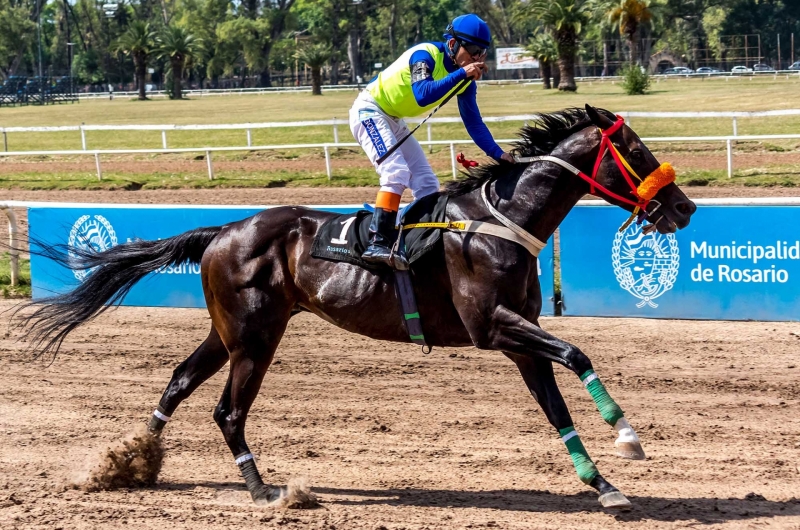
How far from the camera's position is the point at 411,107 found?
5102 millimetres

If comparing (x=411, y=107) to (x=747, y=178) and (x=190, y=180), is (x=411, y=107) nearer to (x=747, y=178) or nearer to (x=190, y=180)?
(x=747, y=178)

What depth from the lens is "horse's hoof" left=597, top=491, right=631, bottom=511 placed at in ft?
14.8

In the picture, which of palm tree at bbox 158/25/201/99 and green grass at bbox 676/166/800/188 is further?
palm tree at bbox 158/25/201/99

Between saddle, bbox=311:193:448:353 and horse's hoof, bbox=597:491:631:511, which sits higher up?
saddle, bbox=311:193:448:353

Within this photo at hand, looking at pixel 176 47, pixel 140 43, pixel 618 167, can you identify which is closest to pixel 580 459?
pixel 618 167

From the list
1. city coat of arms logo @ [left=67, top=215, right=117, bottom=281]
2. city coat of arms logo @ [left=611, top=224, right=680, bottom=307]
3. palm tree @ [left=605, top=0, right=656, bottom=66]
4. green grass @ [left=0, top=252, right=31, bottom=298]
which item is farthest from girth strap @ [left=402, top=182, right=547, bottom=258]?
palm tree @ [left=605, top=0, right=656, bottom=66]

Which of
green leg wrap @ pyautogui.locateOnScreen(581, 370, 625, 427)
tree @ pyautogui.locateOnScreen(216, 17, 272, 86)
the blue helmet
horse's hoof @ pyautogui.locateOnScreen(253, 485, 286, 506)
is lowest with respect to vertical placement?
horse's hoof @ pyautogui.locateOnScreen(253, 485, 286, 506)

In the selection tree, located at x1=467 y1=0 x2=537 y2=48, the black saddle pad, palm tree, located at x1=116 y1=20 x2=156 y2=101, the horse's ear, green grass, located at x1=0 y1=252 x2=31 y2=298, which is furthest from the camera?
tree, located at x1=467 y1=0 x2=537 y2=48

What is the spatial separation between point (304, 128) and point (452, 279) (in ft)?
82.4

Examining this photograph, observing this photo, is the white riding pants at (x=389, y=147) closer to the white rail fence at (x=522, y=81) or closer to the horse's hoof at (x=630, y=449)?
the horse's hoof at (x=630, y=449)

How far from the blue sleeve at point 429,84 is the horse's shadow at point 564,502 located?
80.4 inches

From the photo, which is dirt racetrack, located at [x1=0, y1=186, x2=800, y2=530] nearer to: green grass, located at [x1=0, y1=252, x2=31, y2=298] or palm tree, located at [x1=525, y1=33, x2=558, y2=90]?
green grass, located at [x1=0, y1=252, x2=31, y2=298]

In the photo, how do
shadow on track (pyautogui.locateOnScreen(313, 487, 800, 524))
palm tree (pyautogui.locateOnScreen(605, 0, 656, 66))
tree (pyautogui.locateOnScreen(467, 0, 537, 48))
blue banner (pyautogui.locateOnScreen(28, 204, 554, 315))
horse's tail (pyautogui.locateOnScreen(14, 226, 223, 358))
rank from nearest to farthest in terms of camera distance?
1. shadow on track (pyautogui.locateOnScreen(313, 487, 800, 524))
2. horse's tail (pyautogui.locateOnScreen(14, 226, 223, 358))
3. blue banner (pyautogui.locateOnScreen(28, 204, 554, 315))
4. palm tree (pyautogui.locateOnScreen(605, 0, 656, 66))
5. tree (pyautogui.locateOnScreen(467, 0, 537, 48))

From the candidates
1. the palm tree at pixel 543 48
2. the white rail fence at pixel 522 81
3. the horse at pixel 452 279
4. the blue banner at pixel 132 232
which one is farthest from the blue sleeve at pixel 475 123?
the white rail fence at pixel 522 81
